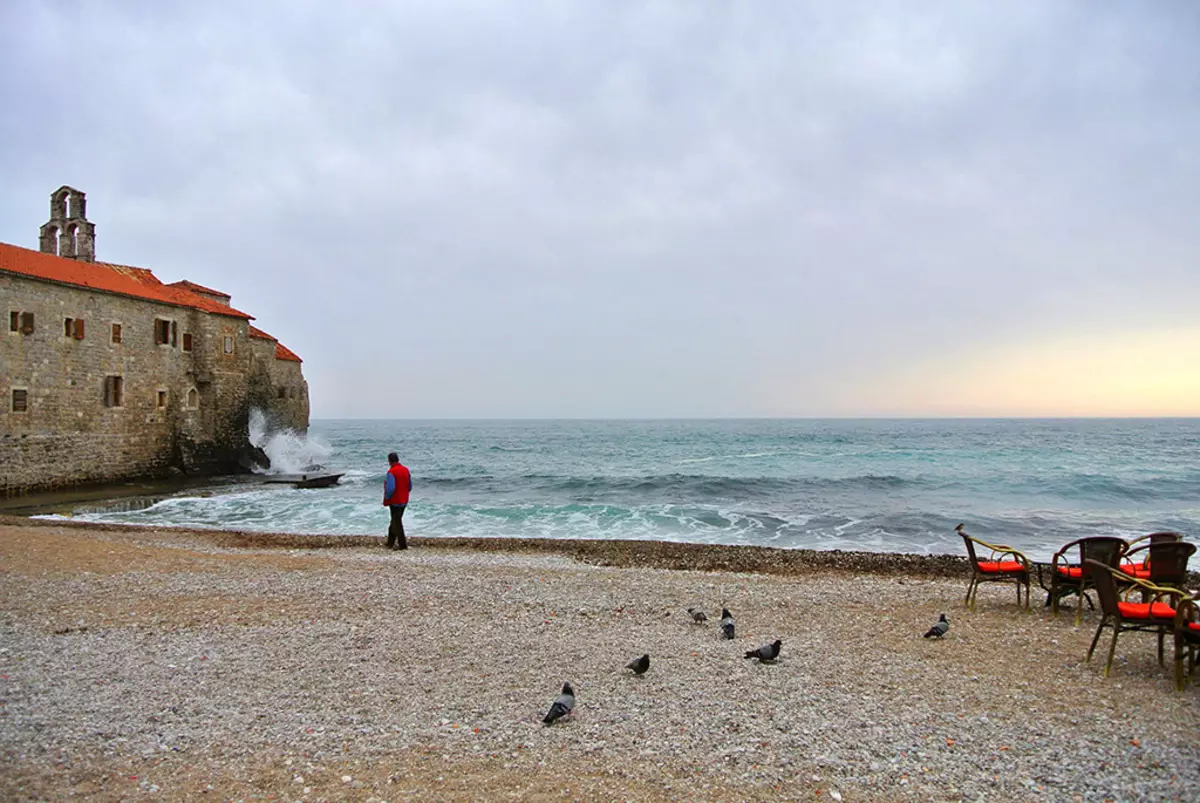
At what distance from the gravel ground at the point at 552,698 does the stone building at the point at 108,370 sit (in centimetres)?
1764

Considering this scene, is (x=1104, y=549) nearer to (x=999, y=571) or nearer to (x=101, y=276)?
(x=999, y=571)

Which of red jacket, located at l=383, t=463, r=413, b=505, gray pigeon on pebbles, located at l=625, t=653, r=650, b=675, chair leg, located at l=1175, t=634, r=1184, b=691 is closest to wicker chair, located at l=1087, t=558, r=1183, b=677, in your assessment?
chair leg, located at l=1175, t=634, r=1184, b=691

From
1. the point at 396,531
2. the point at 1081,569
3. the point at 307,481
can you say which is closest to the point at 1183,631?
the point at 1081,569

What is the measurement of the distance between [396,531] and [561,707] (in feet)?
33.3

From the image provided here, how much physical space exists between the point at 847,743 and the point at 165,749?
4375mm

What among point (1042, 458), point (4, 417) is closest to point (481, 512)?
point (4, 417)

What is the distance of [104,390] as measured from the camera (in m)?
25.6

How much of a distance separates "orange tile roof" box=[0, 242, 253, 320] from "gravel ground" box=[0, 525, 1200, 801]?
63.2 feet

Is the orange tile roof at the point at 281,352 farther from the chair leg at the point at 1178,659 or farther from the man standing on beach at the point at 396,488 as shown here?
the chair leg at the point at 1178,659

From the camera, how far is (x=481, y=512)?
2292 centimetres

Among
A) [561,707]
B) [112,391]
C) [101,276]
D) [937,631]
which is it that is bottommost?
[937,631]

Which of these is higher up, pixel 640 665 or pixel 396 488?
pixel 396 488

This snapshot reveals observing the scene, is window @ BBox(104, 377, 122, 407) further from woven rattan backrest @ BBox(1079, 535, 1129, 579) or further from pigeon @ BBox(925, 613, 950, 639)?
woven rattan backrest @ BBox(1079, 535, 1129, 579)

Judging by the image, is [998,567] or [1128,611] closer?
[1128,611]
